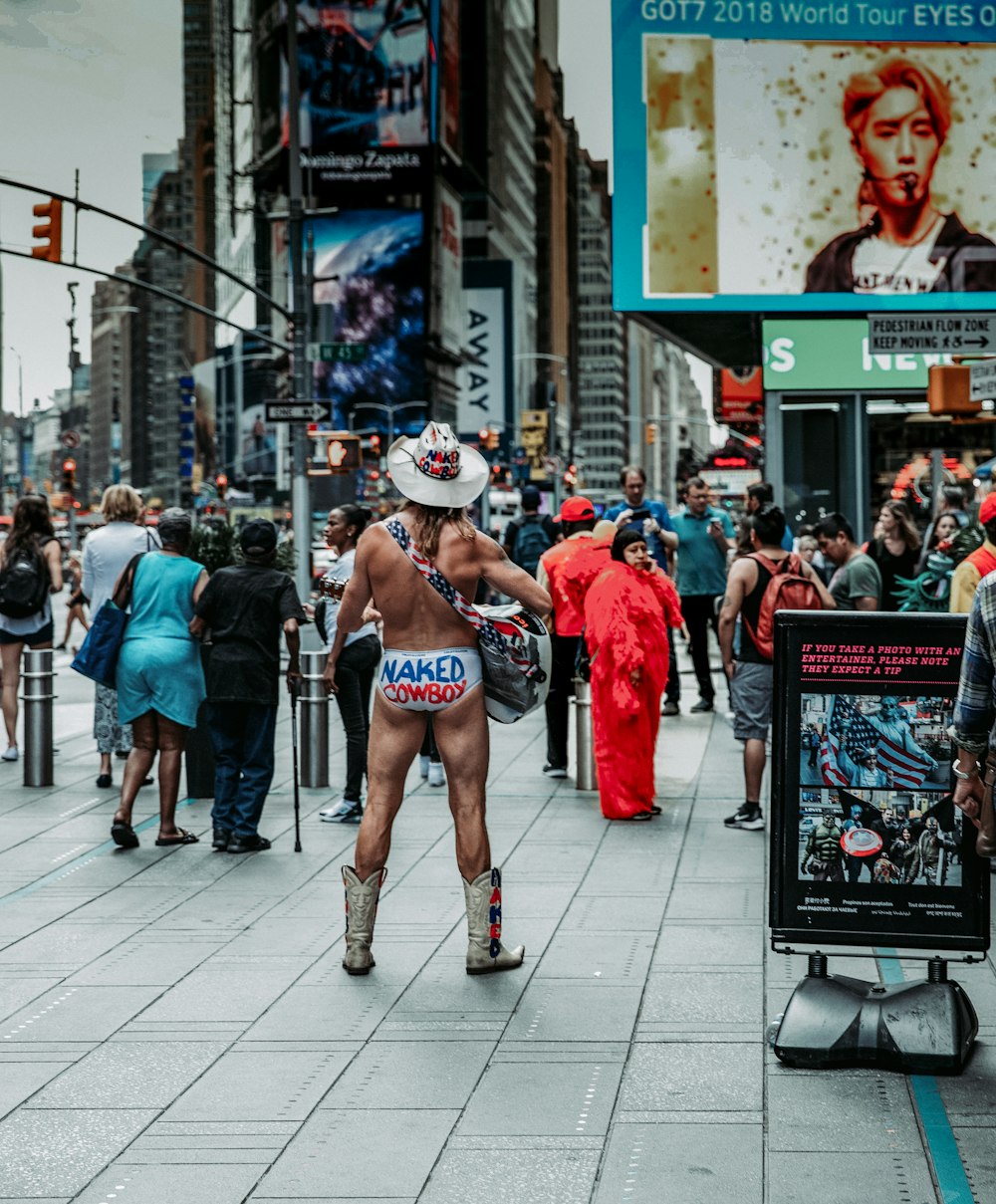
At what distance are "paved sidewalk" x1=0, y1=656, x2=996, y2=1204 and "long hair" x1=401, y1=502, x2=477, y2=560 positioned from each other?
1.67 metres

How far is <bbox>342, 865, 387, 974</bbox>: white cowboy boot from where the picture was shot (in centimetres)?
Result: 712

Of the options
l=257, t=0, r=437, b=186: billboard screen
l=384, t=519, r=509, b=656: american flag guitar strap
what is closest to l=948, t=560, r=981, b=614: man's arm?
l=384, t=519, r=509, b=656: american flag guitar strap

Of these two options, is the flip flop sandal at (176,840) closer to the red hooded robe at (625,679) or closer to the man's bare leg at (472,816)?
the red hooded robe at (625,679)

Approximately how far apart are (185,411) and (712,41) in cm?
12638

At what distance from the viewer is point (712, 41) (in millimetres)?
22016

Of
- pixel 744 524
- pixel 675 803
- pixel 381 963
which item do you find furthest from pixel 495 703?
pixel 744 524

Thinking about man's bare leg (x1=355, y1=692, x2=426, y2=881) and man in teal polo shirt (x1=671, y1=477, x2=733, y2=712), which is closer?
man's bare leg (x1=355, y1=692, x2=426, y2=881)

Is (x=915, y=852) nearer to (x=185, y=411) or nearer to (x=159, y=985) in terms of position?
(x=159, y=985)

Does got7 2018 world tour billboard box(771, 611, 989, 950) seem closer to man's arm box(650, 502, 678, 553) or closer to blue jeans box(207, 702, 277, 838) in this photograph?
blue jeans box(207, 702, 277, 838)

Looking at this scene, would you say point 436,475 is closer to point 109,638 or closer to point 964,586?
point 109,638

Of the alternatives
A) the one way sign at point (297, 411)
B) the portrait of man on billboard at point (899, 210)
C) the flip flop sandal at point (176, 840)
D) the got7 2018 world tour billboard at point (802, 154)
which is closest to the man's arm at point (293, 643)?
the flip flop sandal at point (176, 840)

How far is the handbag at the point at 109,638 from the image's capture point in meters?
10.0

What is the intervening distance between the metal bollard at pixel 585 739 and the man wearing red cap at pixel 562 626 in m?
0.42

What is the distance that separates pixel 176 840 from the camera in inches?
398
